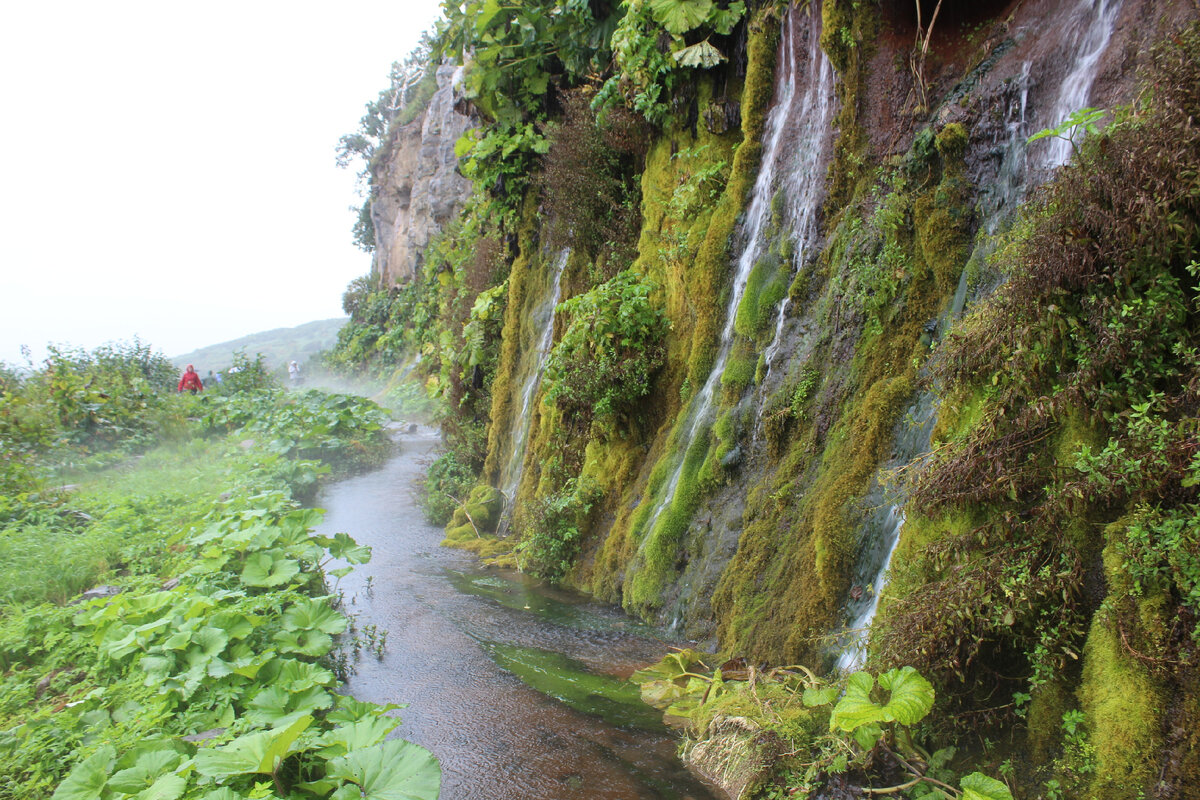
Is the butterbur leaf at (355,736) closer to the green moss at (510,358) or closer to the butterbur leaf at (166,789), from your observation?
the butterbur leaf at (166,789)

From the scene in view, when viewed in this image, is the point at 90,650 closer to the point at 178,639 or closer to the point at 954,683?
the point at 178,639

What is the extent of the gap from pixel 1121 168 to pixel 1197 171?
29cm

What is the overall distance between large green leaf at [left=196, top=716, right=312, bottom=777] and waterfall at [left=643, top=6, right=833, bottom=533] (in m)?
3.78

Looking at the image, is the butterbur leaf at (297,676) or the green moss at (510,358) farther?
the green moss at (510,358)

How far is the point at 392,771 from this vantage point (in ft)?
8.79

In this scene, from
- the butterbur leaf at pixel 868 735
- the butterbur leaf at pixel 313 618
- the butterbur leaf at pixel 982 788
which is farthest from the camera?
the butterbur leaf at pixel 313 618

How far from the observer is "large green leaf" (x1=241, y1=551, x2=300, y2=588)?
4.78 m

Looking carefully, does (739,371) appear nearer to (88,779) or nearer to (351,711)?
(351,711)

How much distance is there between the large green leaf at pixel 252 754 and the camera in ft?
8.58

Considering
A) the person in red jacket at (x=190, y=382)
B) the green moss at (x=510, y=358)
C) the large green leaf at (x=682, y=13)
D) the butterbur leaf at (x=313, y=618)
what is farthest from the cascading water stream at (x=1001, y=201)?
the person in red jacket at (x=190, y=382)

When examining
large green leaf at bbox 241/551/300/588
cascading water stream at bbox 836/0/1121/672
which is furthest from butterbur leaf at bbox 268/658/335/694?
cascading water stream at bbox 836/0/1121/672

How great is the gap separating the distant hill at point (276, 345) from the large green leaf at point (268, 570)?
144 feet

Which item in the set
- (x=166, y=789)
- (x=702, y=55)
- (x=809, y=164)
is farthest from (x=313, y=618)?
(x=702, y=55)

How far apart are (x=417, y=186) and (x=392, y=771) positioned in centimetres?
2539
